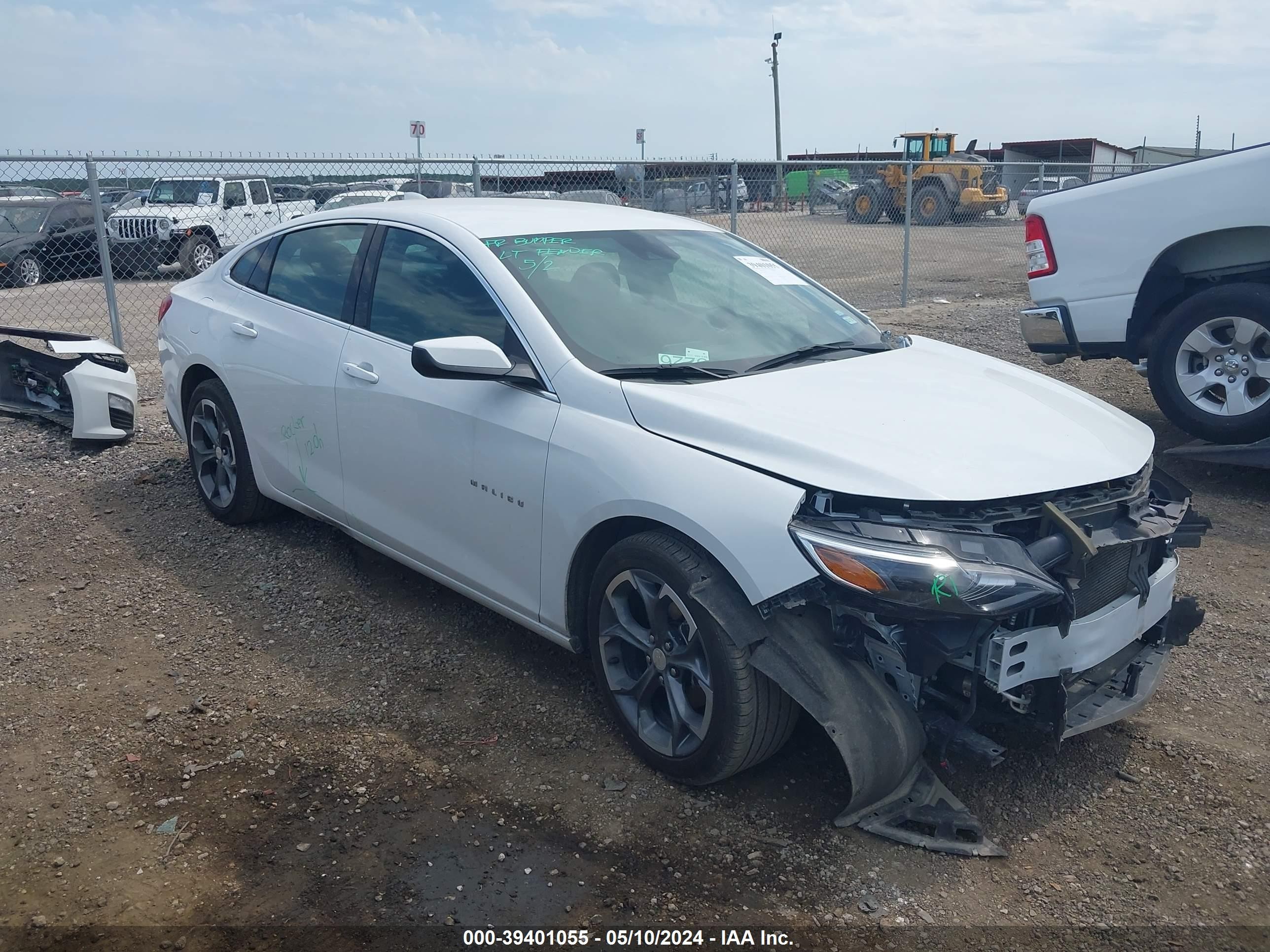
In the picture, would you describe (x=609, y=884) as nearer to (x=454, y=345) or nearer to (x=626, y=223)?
(x=454, y=345)

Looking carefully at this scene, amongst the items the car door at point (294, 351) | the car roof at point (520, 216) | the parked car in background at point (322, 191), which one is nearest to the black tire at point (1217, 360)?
the car roof at point (520, 216)

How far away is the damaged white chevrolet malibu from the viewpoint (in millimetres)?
2820

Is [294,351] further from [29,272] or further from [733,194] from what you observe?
[29,272]

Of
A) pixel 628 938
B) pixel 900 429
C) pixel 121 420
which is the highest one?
pixel 900 429

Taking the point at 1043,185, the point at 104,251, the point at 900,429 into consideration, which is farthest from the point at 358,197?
the point at 1043,185

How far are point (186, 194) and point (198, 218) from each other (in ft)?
1.29

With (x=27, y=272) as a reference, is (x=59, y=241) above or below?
above

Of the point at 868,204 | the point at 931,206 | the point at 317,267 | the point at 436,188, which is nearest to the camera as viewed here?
the point at 317,267

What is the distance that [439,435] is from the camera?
148 inches

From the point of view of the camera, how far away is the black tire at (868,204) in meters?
15.6

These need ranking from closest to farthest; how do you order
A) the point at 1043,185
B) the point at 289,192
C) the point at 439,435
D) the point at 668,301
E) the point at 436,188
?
the point at 439,435
the point at 668,301
the point at 436,188
the point at 289,192
the point at 1043,185

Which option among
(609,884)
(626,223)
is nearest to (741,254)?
(626,223)

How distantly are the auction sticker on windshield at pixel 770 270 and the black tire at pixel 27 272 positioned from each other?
34.1 ft

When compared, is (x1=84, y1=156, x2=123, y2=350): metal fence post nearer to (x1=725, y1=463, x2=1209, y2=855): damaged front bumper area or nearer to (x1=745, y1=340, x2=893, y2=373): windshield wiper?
(x1=745, y1=340, x2=893, y2=373): windshield wiper
